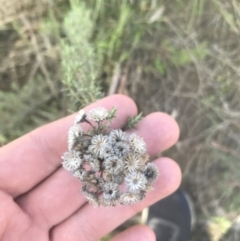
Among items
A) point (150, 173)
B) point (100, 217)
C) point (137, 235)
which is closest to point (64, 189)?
point (100, 217)

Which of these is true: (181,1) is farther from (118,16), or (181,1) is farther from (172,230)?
(172,230)

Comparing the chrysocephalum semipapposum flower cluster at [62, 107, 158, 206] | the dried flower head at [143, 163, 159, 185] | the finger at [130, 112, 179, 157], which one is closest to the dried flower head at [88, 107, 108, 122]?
the chrysocephalum semipapposum flower cluster at [62, 107, 158, 206]

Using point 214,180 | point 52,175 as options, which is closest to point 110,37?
point 52,175

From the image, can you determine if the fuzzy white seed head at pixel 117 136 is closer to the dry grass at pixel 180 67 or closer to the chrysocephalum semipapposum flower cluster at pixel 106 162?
the chrysocephalum semipapposum flower cluster at pixel 106 162

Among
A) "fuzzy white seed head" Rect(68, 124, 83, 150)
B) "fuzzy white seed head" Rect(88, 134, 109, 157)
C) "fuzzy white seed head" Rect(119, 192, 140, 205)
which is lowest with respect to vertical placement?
"fuzzy white seed head" Rect(119, 192, 140, 205)

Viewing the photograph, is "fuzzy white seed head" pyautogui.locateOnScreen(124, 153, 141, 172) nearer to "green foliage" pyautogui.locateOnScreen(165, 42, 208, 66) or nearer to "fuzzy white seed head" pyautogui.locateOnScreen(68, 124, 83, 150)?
"fuzzy white seed head" pyautogui.locateOnScreen(68, 124, 83, 150)

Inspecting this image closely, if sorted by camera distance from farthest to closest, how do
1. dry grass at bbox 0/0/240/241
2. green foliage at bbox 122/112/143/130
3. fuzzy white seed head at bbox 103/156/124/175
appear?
1. dry grass at bbox 0/0/240/241
2. green foliage at bbox 122/112/143/130
3. fuzzy white seed head at bbox 103/156/124/175
